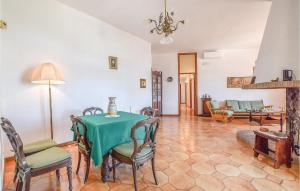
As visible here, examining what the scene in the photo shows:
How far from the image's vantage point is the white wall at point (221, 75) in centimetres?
714

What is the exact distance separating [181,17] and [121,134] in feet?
10.4

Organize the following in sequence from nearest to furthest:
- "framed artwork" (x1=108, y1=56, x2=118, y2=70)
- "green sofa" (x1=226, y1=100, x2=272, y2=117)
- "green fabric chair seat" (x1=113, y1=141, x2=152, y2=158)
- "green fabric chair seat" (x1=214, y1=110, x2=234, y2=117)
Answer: "green fabric chair seat" (x1=113, y1=141, x2=152, y2=158) → "framed artwork" (x1=108, y1=56, x2=118, y2=70) → "green fabric chair seat" (x1=214, y1=110, x2=234, y2=117) → "green sofa" (x1=226, y1=100, x2=272, y2=117)

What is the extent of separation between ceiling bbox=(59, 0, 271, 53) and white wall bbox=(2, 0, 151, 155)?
0.38 m

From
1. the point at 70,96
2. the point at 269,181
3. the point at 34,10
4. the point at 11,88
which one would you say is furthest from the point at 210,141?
the point at 34,10

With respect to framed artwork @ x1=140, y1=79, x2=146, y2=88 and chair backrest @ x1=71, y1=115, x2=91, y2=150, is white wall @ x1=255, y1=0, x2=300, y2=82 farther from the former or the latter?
framed artwork @ x1=140, y1=79, x2=146, y2=88

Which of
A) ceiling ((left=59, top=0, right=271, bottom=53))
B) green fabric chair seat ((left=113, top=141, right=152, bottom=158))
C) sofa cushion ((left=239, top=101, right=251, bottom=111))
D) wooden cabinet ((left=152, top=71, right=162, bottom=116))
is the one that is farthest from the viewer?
wooden cabinet ((left=152, top=71, right=162, bottom=116))

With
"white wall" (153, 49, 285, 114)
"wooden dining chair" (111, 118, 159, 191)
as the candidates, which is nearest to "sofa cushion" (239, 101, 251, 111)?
"white wall" (153, 49, 285, 114)

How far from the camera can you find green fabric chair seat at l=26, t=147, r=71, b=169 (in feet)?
5.58

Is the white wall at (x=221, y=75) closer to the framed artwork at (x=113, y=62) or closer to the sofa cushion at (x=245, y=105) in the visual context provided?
the sofa cushion at (x=245, y=105)

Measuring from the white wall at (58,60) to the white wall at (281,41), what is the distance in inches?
138

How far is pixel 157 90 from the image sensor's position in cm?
730

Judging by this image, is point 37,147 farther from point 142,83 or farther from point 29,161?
point 142,83

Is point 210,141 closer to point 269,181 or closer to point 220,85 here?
point 269,181

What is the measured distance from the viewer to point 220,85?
7477mm
